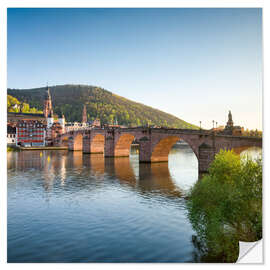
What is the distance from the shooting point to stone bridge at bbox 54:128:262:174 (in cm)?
3039

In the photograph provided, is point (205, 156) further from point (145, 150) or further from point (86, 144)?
point (86, 144)

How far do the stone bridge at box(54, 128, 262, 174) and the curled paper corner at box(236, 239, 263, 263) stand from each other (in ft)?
43.9

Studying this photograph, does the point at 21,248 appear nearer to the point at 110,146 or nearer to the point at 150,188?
the point at 150,188

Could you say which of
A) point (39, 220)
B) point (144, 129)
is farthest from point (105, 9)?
point (144, 129)

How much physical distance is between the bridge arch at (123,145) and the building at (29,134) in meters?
27.8

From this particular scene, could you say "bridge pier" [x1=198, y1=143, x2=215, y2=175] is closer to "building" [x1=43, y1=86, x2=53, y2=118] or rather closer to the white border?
the white border

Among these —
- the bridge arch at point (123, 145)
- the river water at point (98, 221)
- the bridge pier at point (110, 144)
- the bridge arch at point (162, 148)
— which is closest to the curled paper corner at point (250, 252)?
the river water at point (98, 221)

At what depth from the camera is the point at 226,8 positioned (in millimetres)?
13141

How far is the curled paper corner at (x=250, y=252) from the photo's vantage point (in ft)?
35.4

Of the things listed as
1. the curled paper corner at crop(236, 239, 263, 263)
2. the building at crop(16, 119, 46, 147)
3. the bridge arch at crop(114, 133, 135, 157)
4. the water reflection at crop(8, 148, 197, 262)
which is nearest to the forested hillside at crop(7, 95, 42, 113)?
the building at crop(16, 119, 46, 147)

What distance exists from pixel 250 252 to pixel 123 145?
162ft
